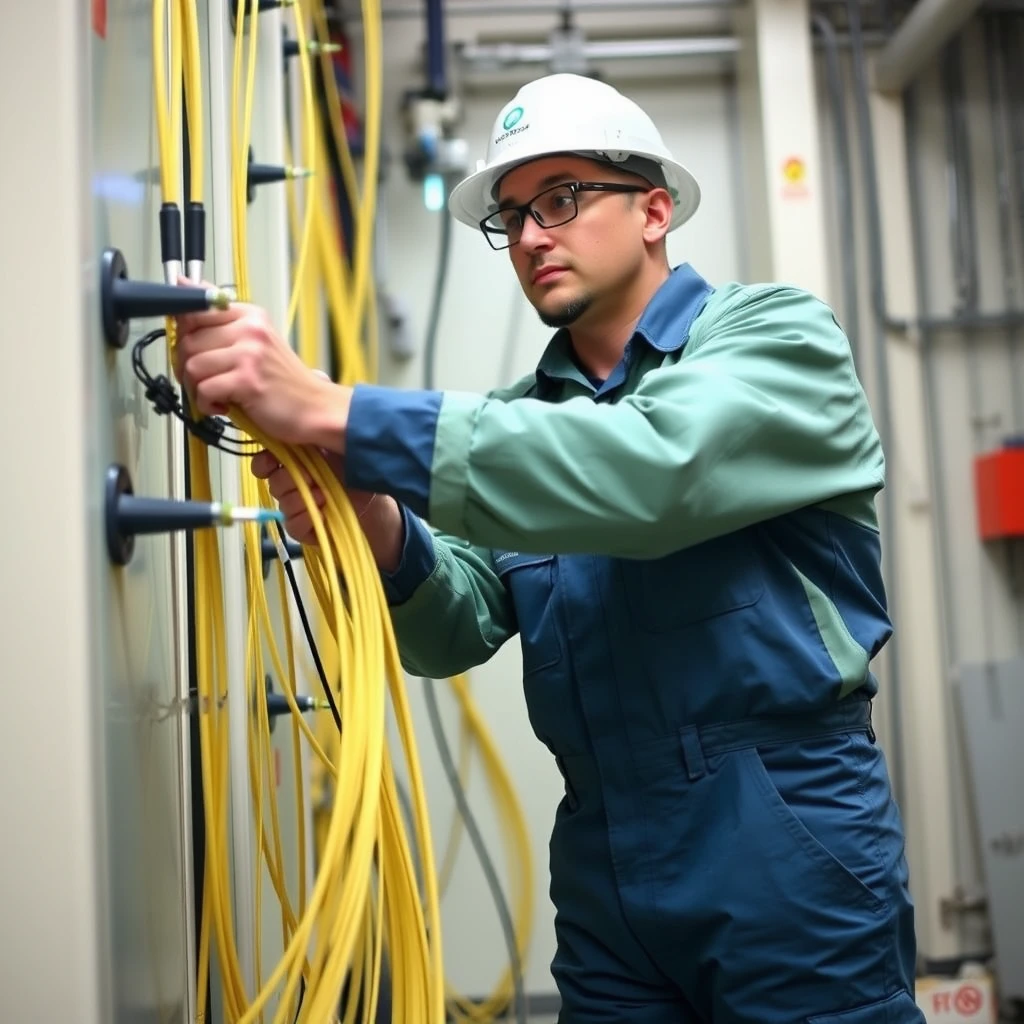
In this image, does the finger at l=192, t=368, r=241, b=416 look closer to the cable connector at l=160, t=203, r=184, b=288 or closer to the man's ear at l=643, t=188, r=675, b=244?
the cable connector at l=160, t=203, r=184, b=288

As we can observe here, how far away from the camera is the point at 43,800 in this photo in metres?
0.71

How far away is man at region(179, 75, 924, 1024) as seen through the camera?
87 centimetres

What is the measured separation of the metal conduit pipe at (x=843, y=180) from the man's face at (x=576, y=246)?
1.38 m

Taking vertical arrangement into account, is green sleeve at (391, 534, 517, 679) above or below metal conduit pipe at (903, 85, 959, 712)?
below

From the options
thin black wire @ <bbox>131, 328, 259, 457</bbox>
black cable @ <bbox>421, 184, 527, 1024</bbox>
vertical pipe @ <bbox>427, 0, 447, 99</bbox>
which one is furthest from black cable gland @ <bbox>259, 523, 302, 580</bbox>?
vertical pipe @ <bbox>427, 0, 447, 99</bbox>

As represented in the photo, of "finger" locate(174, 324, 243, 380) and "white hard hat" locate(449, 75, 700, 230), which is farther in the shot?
"white hard hat" locate(449, 75, 700, 230)

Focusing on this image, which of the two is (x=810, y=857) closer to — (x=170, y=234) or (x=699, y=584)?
(x=699, y=584)

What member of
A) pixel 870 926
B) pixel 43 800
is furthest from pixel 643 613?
pixel 43 800

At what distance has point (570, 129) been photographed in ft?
4.33

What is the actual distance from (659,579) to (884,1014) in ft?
1.55

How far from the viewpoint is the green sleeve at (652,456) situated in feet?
2.84

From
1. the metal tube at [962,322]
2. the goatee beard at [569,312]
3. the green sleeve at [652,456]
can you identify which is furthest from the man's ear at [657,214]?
the metal tube at [962,322]

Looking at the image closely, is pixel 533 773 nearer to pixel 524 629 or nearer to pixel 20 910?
pixel 524 629

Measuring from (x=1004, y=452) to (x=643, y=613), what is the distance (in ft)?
5.68
